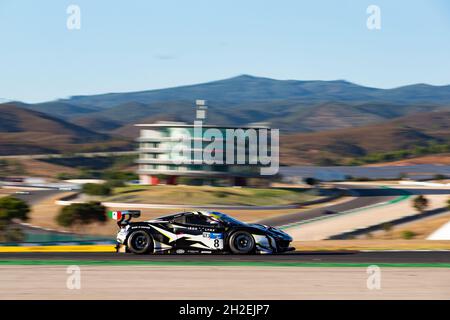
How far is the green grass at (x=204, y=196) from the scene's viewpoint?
7631 centimetres

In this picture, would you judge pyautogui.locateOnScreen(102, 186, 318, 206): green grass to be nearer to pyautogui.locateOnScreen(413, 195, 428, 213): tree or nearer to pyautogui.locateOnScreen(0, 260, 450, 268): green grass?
pyautogui.locateOnScreen(413, 195, 428, 213): tree

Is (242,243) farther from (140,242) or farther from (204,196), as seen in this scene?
(204,196)

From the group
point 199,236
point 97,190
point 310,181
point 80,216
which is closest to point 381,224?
point 80,216

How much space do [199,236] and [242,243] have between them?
1.06 metres

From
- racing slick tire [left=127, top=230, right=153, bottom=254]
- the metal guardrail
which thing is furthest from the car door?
the metal guardrail

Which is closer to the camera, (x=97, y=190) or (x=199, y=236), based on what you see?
(x=199, y=236)

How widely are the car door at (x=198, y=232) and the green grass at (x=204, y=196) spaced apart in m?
56.1

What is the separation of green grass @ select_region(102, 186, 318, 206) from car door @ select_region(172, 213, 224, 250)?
56117 mm

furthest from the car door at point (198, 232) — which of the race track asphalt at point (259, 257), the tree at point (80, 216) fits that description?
the tree at point (80, 216)

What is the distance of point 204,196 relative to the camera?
7788 cm

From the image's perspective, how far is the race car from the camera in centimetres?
1838

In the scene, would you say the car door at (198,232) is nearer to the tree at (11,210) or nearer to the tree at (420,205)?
the tree at (11,210)
